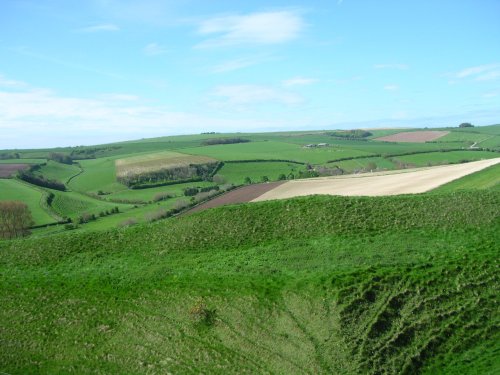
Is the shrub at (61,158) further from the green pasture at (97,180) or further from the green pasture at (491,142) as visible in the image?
the green pasture at (491,142)

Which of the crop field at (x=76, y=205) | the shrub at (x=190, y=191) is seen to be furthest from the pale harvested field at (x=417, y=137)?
the crop field at (x=76, y=205)

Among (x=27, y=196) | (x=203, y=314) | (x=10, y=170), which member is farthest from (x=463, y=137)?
(x=203, y=314)

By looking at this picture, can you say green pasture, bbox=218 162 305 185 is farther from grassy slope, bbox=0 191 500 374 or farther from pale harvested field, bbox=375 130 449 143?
grassy slope, bbox=0 191 500 374

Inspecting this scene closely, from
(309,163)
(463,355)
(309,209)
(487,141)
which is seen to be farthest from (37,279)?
(487,141)

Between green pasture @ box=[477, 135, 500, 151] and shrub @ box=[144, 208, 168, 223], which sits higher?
green pasture @ box=[477, 135, 500, 151]

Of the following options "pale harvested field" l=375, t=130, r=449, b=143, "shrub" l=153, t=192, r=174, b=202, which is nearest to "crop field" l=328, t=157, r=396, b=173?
"shrub" l=153, t=192, r=174, b=202

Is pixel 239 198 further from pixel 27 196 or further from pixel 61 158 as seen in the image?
pixel 61 158

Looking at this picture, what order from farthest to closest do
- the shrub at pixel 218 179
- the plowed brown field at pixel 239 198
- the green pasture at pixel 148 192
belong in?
the shrub at pixel 218 179 → the green pasture at pixel 148 192 → the plowed brown field at pixel 239 198
